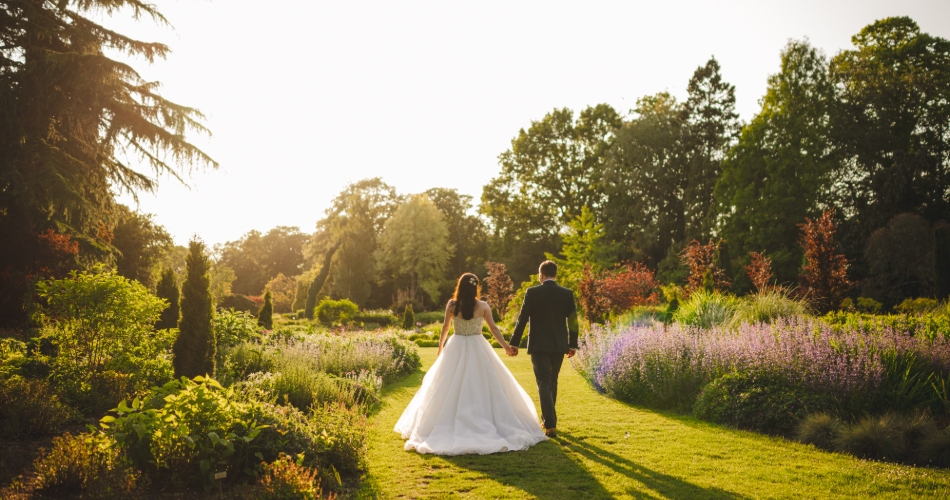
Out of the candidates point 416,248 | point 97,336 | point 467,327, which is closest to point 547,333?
point 467,327

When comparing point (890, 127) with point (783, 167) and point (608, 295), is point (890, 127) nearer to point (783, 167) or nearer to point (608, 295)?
point (783, 167)

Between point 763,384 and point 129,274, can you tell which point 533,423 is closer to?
point 763,384

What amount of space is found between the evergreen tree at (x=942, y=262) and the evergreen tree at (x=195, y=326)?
1887cm

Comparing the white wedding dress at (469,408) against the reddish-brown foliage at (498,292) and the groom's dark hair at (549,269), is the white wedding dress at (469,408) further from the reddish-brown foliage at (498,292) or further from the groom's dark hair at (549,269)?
the reddish-brown foliage at (498,292)

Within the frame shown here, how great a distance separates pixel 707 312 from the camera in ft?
36.6

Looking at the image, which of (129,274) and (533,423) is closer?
(533,423)

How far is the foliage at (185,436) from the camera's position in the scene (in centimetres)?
411

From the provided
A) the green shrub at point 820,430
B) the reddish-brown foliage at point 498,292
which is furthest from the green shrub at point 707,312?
the reddish-brown foliage at point 498,292

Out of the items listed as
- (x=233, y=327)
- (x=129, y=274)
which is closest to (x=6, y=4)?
(x=129, y=274)

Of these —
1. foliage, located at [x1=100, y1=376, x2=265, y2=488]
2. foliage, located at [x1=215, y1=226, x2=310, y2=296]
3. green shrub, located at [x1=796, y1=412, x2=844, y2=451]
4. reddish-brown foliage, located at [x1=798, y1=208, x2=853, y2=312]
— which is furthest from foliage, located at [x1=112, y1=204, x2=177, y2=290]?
foliage, located at [x1=215, y1=226, x2=310, y2=296]

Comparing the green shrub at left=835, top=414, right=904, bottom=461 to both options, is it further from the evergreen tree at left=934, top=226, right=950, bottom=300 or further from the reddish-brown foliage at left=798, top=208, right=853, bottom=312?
the evergreen tree at left=934, top=226, right=950, bottom=300

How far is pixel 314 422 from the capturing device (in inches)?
207

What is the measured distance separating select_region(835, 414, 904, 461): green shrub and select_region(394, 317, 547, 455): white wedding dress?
119 inches

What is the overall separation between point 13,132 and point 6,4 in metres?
3.47
